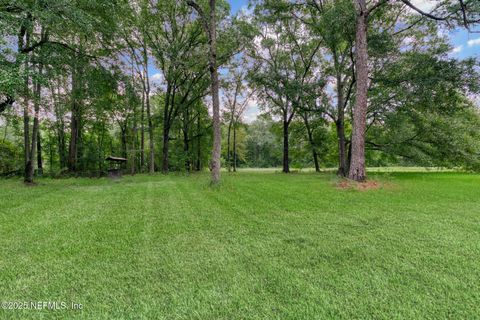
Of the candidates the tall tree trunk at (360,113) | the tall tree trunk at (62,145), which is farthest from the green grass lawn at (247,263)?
the tall tree trunk at (62,145)

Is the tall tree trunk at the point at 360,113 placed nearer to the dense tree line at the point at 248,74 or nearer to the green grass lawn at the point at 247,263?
the dense tree line at the point at 248,74

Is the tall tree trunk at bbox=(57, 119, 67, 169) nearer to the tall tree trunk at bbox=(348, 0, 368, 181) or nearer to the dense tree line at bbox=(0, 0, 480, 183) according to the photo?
the dense tree line at bbox=(0, 0, 480, 183)

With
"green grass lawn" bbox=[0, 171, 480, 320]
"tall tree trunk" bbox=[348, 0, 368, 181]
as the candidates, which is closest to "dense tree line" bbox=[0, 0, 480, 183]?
"tall tree trunk" bbox=[348, 0, 368, 181]

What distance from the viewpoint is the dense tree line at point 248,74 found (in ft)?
25.7

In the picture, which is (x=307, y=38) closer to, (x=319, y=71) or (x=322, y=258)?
(x=319, y=71)

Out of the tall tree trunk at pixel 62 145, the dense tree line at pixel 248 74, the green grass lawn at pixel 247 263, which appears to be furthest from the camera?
the tall tree trunk at pixel 62 145

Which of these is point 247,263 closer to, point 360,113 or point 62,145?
point 360,113

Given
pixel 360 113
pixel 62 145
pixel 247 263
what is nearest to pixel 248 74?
pixel 360 113

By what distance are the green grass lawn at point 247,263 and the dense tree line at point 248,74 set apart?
4.19 metres

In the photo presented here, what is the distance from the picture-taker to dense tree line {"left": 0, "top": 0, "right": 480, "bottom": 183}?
783 centimetres

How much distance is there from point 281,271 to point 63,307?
1.70 meters

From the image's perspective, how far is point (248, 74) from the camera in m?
14.4

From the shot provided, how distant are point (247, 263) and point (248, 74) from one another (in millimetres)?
13718

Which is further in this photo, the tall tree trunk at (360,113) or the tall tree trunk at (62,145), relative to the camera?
the tall tree trunk at (62,145)
